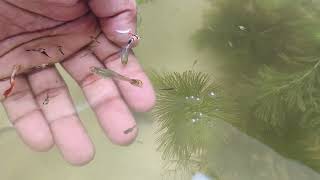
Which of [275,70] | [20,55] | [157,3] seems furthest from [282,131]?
[20,55]

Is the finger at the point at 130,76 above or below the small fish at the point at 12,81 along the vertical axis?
above

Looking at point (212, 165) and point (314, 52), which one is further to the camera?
point (314, 52)

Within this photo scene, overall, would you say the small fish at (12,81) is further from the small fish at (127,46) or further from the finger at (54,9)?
the small fish at (127,46)

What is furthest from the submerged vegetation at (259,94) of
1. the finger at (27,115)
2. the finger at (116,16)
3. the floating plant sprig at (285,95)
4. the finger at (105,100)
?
the finger at (27,115)

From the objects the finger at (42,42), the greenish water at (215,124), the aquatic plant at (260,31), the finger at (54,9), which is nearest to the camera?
the finger at (54,9)

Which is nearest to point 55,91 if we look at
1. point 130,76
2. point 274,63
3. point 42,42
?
point 42,42

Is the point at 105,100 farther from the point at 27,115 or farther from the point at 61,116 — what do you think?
the point at 27,115

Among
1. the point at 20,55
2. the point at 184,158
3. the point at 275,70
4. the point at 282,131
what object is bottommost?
the point at 20,55

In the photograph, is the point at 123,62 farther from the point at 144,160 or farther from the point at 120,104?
the point at 144,160
